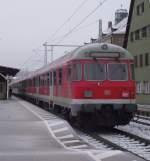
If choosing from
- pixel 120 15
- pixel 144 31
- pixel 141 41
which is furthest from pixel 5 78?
pixel 120 15

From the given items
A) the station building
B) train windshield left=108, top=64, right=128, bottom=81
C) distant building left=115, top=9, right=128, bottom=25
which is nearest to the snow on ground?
train windshield left=108, top=64, right=128, bottom=81

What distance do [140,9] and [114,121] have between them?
128 ft

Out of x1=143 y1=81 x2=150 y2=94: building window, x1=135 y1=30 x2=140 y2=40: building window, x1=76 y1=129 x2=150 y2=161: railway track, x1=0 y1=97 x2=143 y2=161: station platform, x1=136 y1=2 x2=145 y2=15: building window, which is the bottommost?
x1=76 y1=129 x2=150 y2=161: railway track

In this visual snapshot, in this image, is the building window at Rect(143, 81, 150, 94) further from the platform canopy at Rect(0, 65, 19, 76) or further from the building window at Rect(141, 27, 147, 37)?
the platform canopy at Rect(0, 65, 19, 76)

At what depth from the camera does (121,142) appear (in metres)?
16.0

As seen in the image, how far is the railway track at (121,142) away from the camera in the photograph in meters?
13.7

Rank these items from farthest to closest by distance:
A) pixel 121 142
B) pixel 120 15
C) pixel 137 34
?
pixel 120 15 < pixel 137 34 < pixel 121 142

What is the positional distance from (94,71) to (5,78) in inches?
1472

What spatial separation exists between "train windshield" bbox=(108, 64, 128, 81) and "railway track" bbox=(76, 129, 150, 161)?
197cm

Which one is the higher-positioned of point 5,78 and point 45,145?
point 5,78

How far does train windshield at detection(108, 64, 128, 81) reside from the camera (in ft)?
62.2

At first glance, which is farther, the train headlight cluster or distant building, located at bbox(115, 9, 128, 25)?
distant building, located at bbox(115, 9, 128, 25)

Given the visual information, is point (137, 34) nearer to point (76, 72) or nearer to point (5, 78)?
point (5, 78)

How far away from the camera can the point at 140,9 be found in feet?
186
